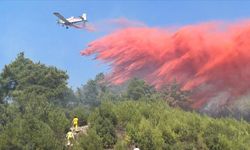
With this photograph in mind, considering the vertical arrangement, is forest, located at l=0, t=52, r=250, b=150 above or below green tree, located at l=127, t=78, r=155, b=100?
below

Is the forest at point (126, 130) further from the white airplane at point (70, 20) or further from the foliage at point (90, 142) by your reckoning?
the white airplane at point (70, 20)

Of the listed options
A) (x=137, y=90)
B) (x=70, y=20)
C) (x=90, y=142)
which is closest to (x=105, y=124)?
(x=90, y=142)

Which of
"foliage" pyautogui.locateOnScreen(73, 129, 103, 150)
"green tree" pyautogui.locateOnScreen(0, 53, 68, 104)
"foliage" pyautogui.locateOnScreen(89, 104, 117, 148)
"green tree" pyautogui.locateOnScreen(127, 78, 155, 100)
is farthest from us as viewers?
"green tree" pyautogui.locateOnScreen(127, 78, 155, 100)

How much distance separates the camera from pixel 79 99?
12088 cm

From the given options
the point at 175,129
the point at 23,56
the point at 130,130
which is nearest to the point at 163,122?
the point at 175,129

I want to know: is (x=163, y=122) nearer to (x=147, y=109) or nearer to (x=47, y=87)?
(x=147, y=109)

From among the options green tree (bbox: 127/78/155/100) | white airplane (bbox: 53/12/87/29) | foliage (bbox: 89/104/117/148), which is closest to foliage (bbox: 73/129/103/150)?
foliage (bbox: 89/104/117/148)

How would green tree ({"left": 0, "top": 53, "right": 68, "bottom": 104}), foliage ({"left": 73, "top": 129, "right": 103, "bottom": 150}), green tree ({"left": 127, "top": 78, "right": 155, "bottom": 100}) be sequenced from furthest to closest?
green tree ({"left": 127, "top": 78, "right": 155, "bottom": 100}) < green tree ({"left": 0, "top": 53, "right": 68, "bottom": 104}) < foliage ({"left": 73, "top": 129, "right": 103, "bottom": 150})

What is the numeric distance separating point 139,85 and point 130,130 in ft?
203

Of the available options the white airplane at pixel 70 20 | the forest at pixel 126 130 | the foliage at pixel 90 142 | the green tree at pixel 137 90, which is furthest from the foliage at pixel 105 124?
the green tree at pixel 137 90

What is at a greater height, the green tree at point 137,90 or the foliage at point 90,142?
the green tree at point 137,90

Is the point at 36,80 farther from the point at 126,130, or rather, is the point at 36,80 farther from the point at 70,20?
the point at 126,130

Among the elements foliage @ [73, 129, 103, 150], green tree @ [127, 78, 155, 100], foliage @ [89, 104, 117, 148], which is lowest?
foliage @ [73, 129, 103, 150]

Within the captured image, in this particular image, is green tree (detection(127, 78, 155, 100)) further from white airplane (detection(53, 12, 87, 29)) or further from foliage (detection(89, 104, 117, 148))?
foliage (detection(89, 104, 117, 148))
